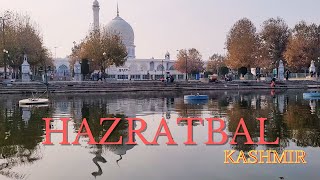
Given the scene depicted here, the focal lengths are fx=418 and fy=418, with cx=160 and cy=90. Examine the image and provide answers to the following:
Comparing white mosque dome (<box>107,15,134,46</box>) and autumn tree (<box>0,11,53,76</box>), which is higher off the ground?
white mosque dome (<box>107,15,134,46</box>)

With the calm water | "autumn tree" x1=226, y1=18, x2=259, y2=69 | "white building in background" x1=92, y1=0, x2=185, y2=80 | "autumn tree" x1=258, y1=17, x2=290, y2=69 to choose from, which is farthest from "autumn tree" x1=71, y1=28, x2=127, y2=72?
the calm water

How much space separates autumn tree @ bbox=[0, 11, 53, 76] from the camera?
6241cm

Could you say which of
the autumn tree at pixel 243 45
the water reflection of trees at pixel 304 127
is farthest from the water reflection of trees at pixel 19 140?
the autumn tree at pixel 243 45

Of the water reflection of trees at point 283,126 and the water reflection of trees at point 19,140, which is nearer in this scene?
the water reflection of trees at point 19,140

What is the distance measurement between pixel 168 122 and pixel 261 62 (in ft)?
179

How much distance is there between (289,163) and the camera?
13.0 m

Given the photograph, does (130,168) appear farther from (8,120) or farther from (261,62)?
(261,62)

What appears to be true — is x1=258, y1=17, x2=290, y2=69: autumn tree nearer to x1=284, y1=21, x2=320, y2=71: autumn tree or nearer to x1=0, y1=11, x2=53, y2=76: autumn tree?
x1=284, y1=21, x2=320, y2=71: autumn tree

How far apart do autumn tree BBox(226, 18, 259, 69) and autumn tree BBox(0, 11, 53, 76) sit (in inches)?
1275

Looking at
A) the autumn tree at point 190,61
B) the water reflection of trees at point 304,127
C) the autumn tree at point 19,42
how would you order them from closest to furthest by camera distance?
1. the water reflection of trees at point 304,127
2. the autumn tree at point 19,42
3. the autumn tree at point 190,61

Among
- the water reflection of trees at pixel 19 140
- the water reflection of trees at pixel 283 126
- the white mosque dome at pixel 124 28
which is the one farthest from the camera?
the white mosque dome at pixel 124 28

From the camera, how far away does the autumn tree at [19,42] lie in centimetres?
6241

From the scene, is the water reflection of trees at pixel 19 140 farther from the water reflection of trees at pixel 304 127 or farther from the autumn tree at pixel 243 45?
the autumn tree at pixel 243 45

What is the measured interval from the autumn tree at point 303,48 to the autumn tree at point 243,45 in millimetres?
6169
